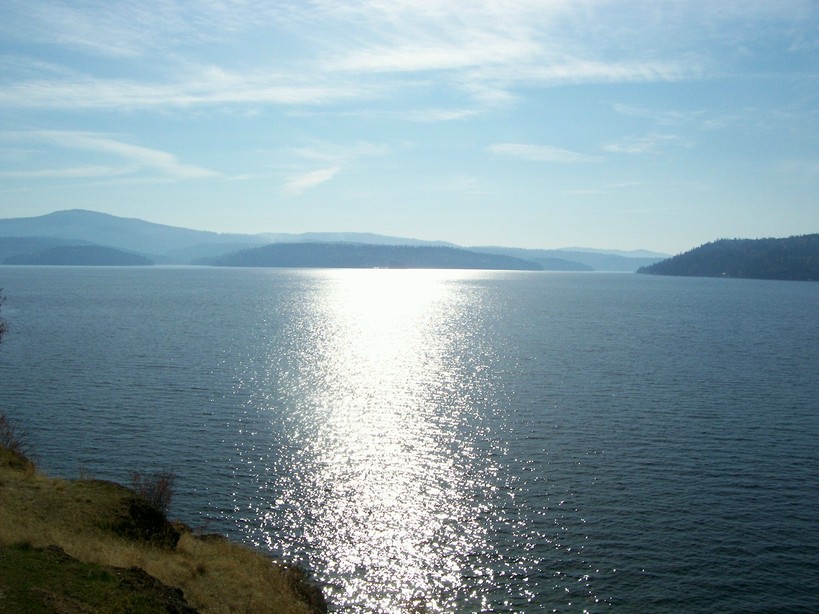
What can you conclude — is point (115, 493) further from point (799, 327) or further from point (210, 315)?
point (799, 327)

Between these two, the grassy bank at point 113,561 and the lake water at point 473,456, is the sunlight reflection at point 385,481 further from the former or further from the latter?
the grassy bank at point 113,561

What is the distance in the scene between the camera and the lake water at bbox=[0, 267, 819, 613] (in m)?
29.7

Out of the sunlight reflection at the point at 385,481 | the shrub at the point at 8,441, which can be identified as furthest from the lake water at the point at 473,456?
the shrub at the point at 8,441

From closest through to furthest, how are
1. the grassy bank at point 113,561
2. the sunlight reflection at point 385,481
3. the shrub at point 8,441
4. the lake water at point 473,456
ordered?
the grassy bank at point 113,561, the lake water at point 473,456, the sunlight reflection at point 385,481, the shrub at point 8,441

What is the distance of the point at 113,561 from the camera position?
24000 millimetres

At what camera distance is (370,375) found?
75.6 meters

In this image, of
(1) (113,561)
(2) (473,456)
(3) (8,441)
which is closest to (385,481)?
(2) (473,456)

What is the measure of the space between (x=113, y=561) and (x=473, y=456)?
1029 inches

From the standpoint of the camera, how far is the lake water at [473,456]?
97.5 feet

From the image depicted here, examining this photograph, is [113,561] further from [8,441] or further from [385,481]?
[8,441]

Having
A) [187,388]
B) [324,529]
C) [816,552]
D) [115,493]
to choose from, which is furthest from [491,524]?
[187,388]

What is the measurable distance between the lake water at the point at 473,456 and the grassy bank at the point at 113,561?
2915 millimetres

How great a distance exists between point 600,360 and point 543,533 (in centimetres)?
5285

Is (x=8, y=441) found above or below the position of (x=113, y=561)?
below
